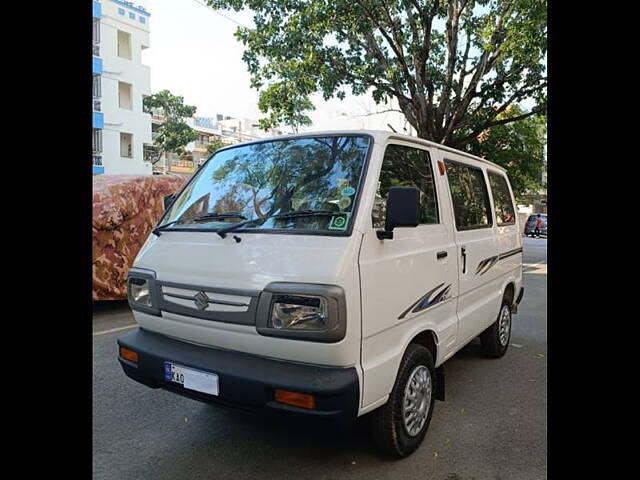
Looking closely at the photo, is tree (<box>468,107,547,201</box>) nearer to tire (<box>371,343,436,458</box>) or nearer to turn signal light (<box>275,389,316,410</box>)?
tire (<box>371,343,436,458</box>)

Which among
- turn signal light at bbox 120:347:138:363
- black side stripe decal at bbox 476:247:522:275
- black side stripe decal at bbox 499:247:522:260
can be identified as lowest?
turn signal light at bbox 120:347:138:363

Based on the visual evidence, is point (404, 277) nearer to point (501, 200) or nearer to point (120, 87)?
point (501, 200)

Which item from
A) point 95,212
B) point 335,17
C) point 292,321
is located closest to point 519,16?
point 335,17

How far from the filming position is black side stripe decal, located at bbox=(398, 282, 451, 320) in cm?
307

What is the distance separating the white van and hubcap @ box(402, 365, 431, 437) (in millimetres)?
14

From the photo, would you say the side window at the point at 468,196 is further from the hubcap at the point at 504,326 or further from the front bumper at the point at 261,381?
the front bumper at the point at 261,381

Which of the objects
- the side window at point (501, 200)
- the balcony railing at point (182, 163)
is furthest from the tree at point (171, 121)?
the side window at point (501, 200)

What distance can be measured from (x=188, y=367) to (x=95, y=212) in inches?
200

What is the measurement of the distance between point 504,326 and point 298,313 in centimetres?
365

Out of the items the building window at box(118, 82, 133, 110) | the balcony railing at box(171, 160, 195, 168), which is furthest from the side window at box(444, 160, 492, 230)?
the balcony railing at box(171, 160, 195, 168)

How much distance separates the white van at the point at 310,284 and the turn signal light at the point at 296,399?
1cm

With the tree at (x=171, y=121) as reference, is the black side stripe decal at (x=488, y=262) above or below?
below

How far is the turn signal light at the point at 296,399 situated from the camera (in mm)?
2385
